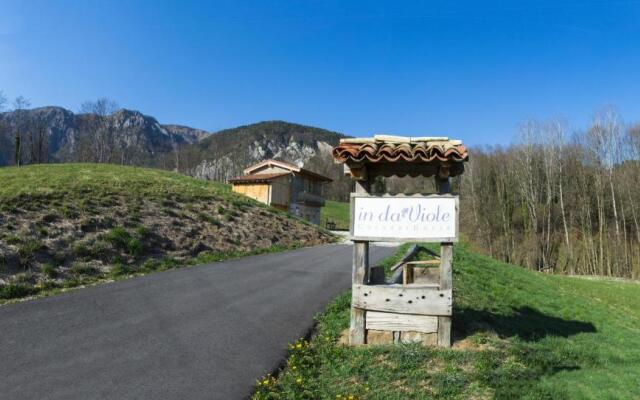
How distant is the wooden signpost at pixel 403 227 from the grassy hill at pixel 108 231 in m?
7.90

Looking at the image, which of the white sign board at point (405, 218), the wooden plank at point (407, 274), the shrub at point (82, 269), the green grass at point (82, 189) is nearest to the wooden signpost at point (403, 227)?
the white sign board at point (405, 218)

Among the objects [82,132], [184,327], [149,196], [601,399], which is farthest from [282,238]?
[82,132]

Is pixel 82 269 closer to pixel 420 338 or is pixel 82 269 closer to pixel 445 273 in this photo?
pixel 420 338

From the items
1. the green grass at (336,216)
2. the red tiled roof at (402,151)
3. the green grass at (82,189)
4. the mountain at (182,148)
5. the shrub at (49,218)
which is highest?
the mountain at (182,148)

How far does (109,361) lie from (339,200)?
87609mm

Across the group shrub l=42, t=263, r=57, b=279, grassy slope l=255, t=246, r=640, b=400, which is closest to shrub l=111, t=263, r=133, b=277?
shrub l=42, t=263, r=57, b=279

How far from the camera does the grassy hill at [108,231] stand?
10.7 meters

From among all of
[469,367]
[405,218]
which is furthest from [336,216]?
[469,367]

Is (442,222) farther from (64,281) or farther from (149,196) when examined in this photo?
(149,196)

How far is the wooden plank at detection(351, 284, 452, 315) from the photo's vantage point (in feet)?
19.5

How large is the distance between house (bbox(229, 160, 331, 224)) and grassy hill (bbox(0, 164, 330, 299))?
50.2ft

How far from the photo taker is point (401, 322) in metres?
6.05

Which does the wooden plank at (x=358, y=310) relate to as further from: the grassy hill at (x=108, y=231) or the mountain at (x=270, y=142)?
the mountain at (x=270, y=142)

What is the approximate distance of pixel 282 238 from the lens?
22797 mm
